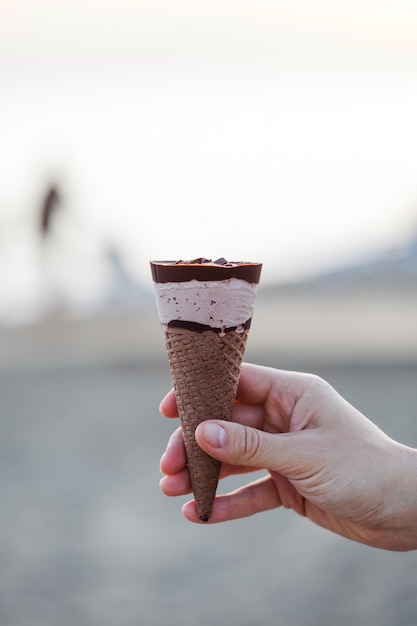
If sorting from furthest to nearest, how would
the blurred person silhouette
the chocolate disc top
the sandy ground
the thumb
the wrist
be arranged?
1. the blurred person silhouette
2. the sandy ground
3. the wrist
4. the thumb
5. the chocolate disc top

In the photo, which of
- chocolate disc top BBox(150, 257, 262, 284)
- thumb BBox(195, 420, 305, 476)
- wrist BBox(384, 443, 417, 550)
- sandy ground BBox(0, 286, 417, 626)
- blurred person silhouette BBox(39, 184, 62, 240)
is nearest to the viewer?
chocolate disc top BBox(150, 257, 262, 284)

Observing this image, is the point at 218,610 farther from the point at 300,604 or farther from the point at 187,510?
the point at 187,510

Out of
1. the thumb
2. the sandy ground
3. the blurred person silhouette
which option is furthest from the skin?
the blurred person silhouette

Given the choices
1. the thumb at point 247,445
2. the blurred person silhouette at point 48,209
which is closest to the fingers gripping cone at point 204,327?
the thumb at point 247,445

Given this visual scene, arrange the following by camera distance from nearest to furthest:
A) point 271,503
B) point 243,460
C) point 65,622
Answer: point 243,460
point 271,503
point 65,622

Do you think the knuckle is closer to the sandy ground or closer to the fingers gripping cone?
the fingers gripping cone

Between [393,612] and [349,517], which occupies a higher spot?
[349,517]

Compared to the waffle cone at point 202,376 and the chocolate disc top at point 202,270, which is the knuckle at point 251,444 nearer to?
the waffle cone at point 202,376

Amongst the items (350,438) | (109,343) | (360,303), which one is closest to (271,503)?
(350,438)
